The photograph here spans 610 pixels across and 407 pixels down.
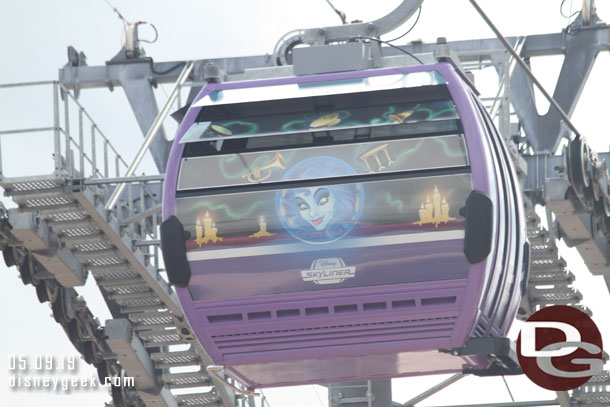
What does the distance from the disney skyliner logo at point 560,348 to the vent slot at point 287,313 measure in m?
7.57

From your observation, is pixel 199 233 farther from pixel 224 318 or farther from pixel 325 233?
pixel 325 233

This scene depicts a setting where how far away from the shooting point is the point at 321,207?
55.4 feet

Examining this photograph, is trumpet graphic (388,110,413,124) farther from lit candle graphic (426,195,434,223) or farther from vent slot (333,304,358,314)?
vent slot (333,304,358,314)

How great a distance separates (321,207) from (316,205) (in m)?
0.05

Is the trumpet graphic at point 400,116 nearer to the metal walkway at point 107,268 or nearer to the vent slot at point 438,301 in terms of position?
the vent slot at point 438,301

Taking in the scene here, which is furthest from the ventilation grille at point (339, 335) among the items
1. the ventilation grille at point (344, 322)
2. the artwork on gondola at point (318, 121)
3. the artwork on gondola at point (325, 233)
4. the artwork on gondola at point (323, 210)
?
the artwork on gondola at point (318, 121)

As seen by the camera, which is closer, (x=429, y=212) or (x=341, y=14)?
(x=429, y=212)

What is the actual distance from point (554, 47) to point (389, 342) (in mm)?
10692

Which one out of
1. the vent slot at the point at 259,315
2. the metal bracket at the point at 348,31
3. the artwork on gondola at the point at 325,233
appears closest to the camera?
the artwork on gondola at the point at 325,233

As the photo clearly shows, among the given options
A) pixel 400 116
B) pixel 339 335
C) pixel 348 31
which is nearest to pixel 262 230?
pixel 339 335

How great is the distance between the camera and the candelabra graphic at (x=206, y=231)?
16969mm

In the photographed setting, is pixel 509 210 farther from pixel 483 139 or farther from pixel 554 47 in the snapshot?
pixel 554 47

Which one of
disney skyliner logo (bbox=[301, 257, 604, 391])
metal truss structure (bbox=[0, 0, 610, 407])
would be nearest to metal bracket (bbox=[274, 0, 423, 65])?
metal truss structure (bbox=[0, 0, 610, 407])

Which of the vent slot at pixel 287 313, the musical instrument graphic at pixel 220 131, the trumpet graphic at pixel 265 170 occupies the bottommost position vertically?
the vent slot at pixel 287 313
